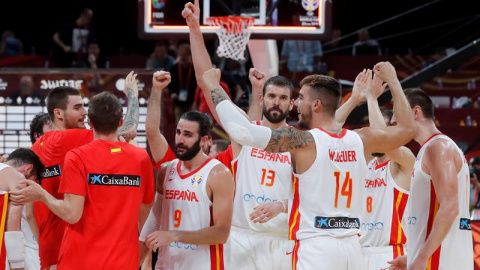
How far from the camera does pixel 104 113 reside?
5.51m

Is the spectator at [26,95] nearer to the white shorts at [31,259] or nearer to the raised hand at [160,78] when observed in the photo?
the white shorts at [31,259]

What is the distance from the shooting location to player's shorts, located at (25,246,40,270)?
7.64 meters

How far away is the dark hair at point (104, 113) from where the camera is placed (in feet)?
18.1

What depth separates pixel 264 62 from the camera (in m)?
11.6

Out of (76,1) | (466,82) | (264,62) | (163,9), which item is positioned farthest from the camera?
(76,1)

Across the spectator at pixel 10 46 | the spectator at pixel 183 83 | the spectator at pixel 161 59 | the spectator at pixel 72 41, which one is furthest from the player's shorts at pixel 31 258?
the spectator at pixel 10 46

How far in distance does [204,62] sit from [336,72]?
877cm

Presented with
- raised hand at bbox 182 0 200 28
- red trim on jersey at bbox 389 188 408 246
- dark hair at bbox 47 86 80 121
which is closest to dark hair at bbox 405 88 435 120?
red trim on jersey at bbox 389 188 408 246

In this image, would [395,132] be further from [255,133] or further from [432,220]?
[255,133]

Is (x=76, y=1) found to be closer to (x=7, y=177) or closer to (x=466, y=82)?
(x=466, y=82)

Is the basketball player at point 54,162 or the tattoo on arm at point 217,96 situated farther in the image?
the basketball player at point 54,162

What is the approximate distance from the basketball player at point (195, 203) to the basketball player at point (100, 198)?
0.42m

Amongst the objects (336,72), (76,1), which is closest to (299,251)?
(336,72)

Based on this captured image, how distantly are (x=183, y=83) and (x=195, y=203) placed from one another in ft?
23.7
